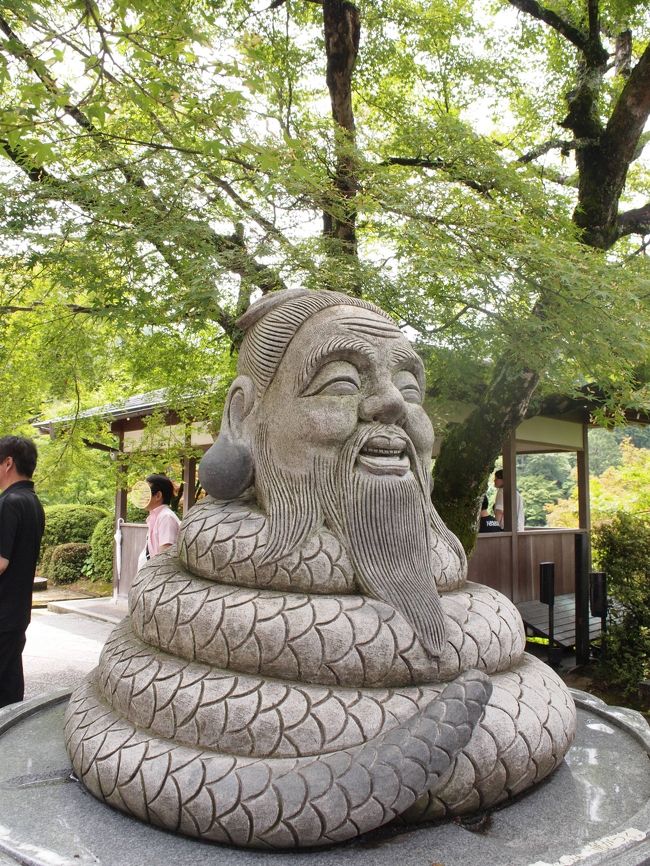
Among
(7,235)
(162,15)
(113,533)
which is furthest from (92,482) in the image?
(162,15)

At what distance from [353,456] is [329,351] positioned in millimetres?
435

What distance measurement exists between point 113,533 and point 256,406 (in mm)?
11595

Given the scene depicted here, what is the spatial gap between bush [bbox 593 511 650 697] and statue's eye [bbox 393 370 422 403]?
16.0ft

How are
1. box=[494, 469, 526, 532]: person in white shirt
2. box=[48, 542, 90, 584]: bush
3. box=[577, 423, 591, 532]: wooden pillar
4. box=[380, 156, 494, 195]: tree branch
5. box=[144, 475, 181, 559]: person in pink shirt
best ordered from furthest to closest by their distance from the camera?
1. box=[48, 542, 90, 584]: bush
2. box=[577, 423, 591, 532]: wooden pillar
3. box=[494, 469, 526, 532]: person in white shirt
4. box=[380, 156, 494, 195]: tree branch
5. box=[144, 475, 181, 559]: person in pink shirt

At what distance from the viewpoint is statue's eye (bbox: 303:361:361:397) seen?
2.62 m

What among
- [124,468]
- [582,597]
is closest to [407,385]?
[582,597]

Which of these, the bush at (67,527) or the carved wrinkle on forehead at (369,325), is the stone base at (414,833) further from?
the bush at (67,527)

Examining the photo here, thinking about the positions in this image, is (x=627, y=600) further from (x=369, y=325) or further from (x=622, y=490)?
(x=622, y=490)

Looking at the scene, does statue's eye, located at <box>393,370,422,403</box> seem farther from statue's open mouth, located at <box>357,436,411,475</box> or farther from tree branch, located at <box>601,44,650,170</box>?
tree branch, located at <box>601,44,650,170</box>

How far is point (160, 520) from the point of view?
5.06 metres

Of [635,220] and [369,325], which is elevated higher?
[635,220]

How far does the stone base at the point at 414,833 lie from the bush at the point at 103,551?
38.0 feet

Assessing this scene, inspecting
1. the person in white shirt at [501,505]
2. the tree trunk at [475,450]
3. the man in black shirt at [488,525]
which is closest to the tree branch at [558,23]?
the tree trunk at [475,450]

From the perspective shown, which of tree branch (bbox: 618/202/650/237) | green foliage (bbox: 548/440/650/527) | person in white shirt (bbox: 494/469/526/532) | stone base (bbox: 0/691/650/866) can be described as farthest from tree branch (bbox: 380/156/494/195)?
green foliage (bbox: 548/440/650/527)
